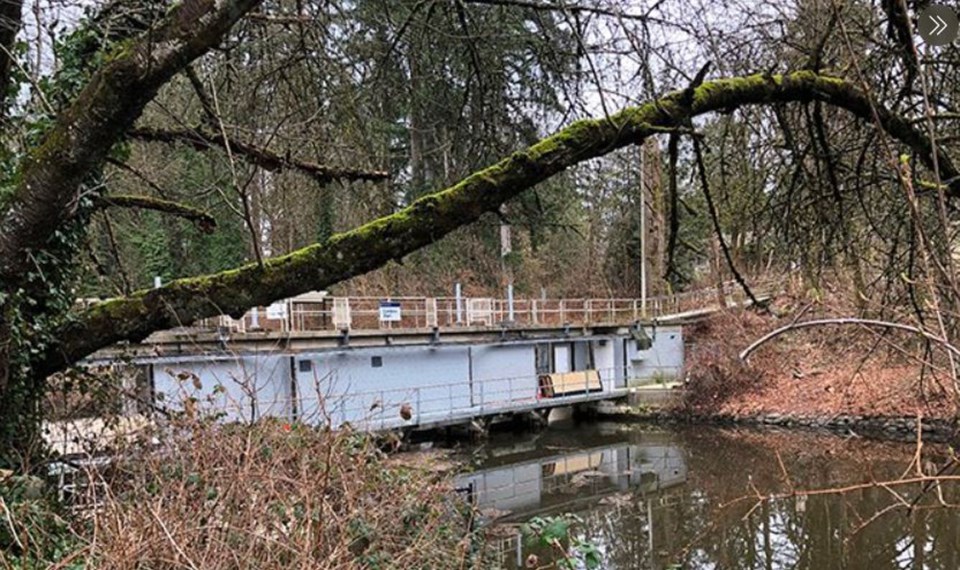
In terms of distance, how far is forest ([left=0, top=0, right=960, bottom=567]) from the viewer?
8.08ft

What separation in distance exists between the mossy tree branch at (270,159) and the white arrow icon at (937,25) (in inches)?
118

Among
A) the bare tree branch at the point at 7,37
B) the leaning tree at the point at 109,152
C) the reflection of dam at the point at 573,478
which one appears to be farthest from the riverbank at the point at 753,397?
the bare tree branch at the point at 7,37

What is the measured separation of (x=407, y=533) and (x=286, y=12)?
2851 mm

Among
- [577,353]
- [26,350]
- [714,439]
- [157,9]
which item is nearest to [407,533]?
[26,350]

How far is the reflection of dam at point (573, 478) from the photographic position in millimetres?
11078

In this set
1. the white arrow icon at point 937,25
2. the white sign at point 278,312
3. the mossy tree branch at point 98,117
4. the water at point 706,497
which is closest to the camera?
the white arrow icon at point 937,25

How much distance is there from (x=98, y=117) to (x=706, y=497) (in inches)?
411

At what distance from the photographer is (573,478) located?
12656mm

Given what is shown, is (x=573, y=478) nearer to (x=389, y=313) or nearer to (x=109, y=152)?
(x=389, y=313)

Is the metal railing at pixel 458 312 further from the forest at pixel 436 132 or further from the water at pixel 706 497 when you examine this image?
the forest at pixel 436 132

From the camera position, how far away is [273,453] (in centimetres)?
340

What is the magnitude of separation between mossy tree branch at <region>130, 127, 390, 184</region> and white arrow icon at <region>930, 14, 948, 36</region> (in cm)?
299

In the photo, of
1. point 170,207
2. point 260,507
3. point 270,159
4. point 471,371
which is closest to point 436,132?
point 270,159

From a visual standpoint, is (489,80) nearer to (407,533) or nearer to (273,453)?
(273,453)
